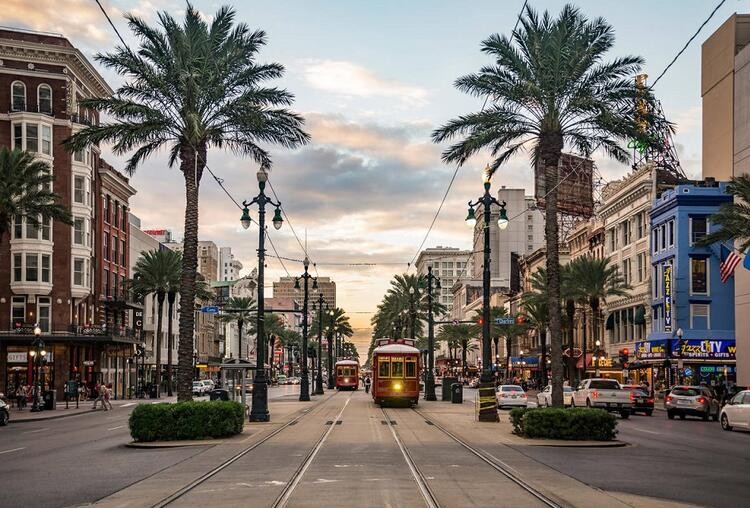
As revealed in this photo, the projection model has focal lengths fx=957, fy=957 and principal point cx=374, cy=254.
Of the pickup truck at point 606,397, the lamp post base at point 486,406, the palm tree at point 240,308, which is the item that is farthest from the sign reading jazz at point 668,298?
the palm tree at point 240,308

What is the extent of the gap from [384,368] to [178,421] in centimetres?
2663

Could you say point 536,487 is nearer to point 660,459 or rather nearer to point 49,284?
point 660,459

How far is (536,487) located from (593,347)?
79.0 meters

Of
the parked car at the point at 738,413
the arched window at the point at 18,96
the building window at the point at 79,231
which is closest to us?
the parked car at the point at 738,413

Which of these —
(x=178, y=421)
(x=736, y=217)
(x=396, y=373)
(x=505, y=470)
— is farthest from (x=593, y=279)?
(x=505, y=470)

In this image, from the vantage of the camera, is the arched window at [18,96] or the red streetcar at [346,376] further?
the red streetcar at [346,376]

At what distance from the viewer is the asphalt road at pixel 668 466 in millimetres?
17016

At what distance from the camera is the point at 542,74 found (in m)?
32.0

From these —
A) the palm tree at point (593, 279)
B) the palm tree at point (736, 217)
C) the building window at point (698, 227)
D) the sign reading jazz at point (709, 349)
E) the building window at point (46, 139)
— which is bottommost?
the sign reading jazz at point (709, 349)

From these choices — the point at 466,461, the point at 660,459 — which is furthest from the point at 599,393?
the point at 466,461

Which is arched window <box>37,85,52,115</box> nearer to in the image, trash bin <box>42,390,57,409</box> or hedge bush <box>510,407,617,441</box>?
trash bin <box>42,390,57,409</box>

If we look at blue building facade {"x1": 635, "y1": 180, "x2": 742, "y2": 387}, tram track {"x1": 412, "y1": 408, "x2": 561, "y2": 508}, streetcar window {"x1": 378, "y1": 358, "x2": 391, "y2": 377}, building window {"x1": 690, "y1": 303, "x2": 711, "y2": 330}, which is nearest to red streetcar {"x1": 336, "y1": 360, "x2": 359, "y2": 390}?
blue building facade {"x1": 635, "y1": 180, "x2": 742, "y2": 387}

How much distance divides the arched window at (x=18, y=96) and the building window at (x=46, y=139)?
2.13m

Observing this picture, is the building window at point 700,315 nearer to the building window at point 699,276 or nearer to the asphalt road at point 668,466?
the building window at point 699,276
